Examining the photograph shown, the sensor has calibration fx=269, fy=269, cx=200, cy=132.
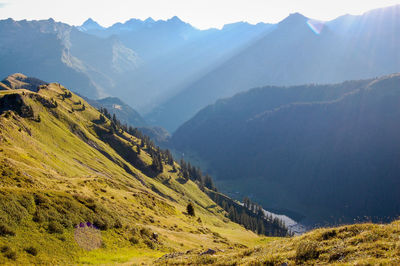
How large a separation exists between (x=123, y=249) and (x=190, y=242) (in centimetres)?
2434

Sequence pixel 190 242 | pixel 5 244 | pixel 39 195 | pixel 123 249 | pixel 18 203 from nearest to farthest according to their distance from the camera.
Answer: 1. pixel 5 244
2. pixel 18 203
3. pixel 39 195
4. pixel 123 249
5. pixel 190 242

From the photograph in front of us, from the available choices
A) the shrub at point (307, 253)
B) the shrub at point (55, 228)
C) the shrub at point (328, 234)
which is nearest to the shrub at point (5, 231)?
the shrub at point (55, 228)

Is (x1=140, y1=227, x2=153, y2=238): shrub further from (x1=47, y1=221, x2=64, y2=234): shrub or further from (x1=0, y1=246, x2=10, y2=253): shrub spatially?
(x1=0, y1=246, x2=10, y2=253): shrub

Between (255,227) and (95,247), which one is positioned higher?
(255,227)

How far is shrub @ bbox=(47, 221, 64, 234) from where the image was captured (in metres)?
30.1

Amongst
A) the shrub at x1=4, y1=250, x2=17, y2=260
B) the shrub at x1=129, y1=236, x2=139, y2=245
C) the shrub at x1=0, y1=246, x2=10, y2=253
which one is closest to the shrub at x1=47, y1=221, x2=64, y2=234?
the shrub at x1=0, y1=246, x2=10, y2=253

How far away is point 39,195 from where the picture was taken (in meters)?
32.7

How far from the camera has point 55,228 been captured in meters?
30.4

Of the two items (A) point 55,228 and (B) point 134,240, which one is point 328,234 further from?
(A) point 55,228

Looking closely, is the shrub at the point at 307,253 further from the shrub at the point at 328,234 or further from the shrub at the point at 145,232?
the shrub at the point at 145,232

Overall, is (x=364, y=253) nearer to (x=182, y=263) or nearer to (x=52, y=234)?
(x=182, y=263)

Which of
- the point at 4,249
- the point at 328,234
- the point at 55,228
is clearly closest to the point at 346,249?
the point at 328,234

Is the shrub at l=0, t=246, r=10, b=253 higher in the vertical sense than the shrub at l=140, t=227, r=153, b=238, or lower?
lower

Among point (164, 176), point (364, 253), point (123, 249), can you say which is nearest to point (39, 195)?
point (123, 249)
